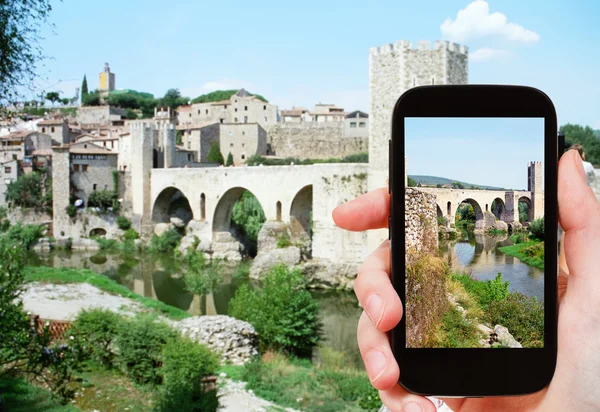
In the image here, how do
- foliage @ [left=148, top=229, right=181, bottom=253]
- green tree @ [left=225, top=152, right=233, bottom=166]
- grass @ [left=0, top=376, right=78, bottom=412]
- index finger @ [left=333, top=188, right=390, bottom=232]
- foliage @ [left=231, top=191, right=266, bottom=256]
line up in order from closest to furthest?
index finger @ [left=333, top=188, right=390, bottom=232] → grass @ [left=0, top=376, right=78, bottom=412] → foliage @ [left=231, top=191, right=266, bottom=256] → foliage @ [left=148, top=229, right=181, bottom=253] → green tree @ [left=225, top=152, right=233, bottom=166]

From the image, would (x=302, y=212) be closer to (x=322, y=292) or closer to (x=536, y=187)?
(x=322, y=292)

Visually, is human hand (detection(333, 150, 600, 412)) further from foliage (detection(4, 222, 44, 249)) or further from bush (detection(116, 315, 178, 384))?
foliage (detection(4, 222, 44, 249))

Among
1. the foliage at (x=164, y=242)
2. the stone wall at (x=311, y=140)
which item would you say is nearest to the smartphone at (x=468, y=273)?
the foliage at (x=164, y=242)

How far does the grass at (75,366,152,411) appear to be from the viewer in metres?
6.25

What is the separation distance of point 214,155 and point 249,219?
918 cm

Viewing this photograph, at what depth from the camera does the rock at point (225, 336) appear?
862 cm

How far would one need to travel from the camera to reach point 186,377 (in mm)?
6414

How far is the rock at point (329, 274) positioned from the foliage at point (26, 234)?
11525 mm

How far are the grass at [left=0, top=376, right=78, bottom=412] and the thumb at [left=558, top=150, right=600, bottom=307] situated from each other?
556 centimetres

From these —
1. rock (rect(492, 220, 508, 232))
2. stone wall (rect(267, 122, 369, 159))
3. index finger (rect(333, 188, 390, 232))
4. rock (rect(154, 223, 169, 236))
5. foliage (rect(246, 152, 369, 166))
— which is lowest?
rock (rect(154, 223, 169, 236))

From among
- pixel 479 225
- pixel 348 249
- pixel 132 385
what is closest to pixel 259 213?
pixel 348 249

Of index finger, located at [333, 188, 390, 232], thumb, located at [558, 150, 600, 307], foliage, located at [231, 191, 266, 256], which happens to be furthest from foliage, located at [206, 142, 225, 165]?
thumb, located at [558, 150, 600, 307]

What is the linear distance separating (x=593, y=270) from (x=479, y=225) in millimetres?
321

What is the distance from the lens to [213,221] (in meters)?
22.2
